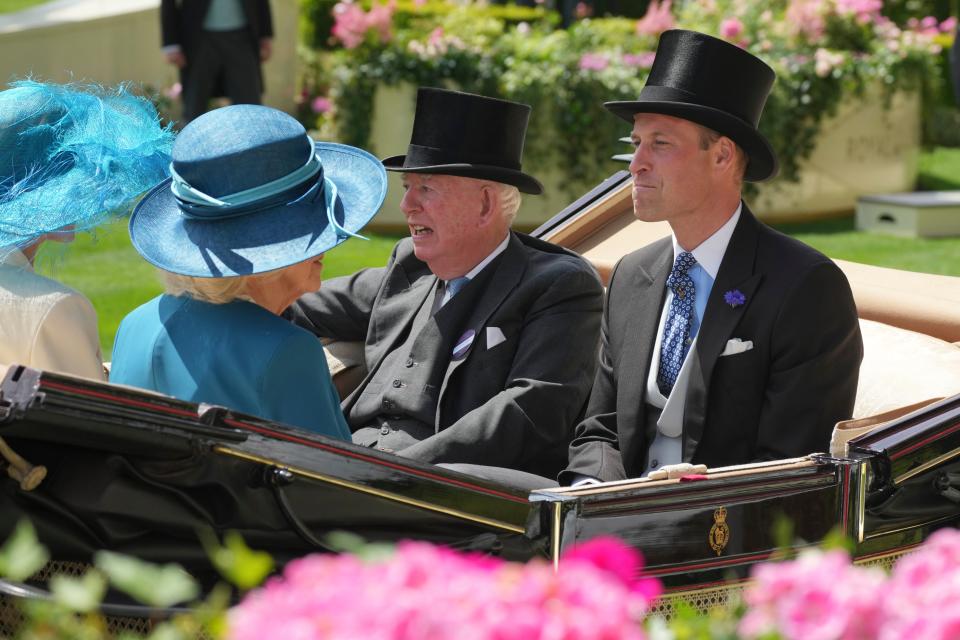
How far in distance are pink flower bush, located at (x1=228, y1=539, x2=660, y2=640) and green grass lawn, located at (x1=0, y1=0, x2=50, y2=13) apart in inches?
650

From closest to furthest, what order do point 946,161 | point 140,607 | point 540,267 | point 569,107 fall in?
point 140,607 < point 540,267 < point 569,107 < point 946,161

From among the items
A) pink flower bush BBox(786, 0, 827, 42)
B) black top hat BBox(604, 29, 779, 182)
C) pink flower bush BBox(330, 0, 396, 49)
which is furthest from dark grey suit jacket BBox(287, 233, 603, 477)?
pink flower bush BBox(786, 0, 827, 42)

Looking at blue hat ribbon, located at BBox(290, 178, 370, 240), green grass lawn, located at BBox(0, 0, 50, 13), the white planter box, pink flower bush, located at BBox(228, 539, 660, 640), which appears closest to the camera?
pink flower bush, located at BBox(228, 539, 660, 640)

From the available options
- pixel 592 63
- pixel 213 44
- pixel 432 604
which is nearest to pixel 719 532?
pixel 432 604

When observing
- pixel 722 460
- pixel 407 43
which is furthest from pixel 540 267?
pixel 407 43

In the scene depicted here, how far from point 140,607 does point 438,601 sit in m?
1.16

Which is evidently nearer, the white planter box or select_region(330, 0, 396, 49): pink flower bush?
the white planter box

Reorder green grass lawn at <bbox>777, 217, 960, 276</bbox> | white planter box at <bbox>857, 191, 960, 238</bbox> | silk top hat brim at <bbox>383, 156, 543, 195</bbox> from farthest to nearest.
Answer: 1. white planter box at <bbox>857, 191, 960, 238</bbox>
2. green grass lawn at <bbox>777, 217, 960, 276</bbox>
3. silk top hat brim at <bbox>383, 156, 543, 195</bbox>

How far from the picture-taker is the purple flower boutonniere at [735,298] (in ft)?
9.31

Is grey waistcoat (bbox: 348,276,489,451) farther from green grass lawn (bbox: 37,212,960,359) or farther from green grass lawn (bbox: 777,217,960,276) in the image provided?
green grass lawn (bbox: 777,217,960,276)

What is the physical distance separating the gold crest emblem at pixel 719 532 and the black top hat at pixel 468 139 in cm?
123

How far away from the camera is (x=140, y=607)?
6.42 ft

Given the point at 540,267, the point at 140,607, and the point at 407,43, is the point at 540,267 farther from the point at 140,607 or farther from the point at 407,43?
the point at 407,43

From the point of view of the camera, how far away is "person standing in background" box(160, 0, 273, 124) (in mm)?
8516
